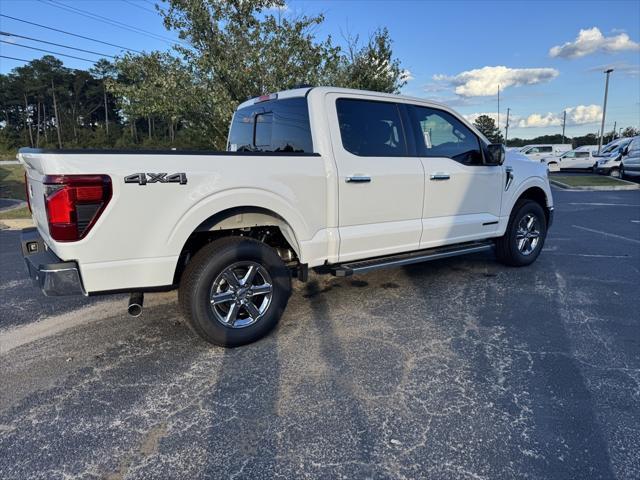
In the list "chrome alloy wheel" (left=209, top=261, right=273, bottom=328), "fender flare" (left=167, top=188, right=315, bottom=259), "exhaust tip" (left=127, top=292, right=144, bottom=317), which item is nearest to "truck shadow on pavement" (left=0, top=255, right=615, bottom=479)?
"chrome alloy wheel" (left=209, top=261, right=273, bottom=328)

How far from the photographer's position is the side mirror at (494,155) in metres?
5.04

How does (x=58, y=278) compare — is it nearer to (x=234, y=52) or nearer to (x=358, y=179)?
(x=358, y=179)

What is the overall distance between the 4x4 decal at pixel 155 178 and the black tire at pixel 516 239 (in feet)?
13.5

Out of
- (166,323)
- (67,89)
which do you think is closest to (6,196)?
(166,323)

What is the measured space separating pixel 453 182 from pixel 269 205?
2.22 metres

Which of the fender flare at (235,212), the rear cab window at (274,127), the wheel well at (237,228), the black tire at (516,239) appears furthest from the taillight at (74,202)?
the black tire at (516,239)

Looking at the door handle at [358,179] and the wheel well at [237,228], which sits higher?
the door handle at [358,179]

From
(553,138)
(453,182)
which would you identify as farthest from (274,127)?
(553,138)

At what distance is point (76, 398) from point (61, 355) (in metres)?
0.78

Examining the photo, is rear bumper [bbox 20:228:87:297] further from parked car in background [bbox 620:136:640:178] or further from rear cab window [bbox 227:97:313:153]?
parked car in background [bbox 620:136:640:178]

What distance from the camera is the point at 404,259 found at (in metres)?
4.48

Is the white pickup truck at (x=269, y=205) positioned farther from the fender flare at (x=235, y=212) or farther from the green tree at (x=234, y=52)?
the green tree at (x=234, y=52)

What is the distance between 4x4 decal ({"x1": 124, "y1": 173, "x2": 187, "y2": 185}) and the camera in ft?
9.68

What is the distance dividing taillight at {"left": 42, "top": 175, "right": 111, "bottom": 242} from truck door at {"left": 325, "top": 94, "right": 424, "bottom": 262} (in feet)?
6.19
